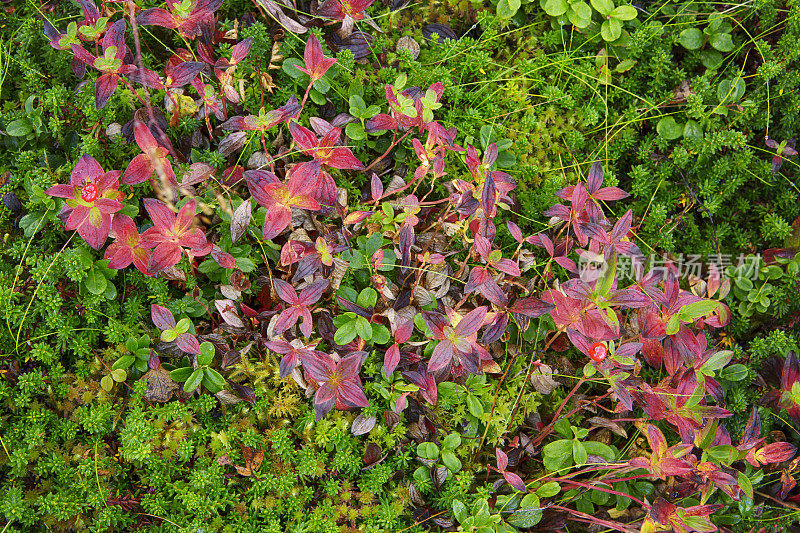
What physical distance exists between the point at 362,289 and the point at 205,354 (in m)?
0.73

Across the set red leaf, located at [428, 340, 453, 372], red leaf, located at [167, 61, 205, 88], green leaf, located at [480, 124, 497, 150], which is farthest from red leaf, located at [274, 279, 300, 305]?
green leaf, located at [480, 124, 497, 150]

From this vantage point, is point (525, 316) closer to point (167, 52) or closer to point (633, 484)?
point (633, 484)

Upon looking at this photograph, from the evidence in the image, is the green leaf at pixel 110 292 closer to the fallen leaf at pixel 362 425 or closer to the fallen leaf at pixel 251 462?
Result: the fallen leaf at pixel 251 462

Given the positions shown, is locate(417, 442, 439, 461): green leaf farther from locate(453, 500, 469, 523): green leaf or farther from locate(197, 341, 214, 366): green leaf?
locate(197, 341, 214, 366): green leaf

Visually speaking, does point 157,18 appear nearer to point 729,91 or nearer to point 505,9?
point 505,9

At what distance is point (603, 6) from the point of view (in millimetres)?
2732

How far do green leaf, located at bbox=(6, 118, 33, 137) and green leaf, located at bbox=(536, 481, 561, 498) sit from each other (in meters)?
2.73

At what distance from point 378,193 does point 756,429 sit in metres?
2.03

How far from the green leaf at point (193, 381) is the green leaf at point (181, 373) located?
4cm

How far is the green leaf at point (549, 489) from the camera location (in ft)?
7.08

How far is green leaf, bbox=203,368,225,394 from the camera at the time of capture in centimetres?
215

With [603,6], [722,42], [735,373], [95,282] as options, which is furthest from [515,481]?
[722,42]

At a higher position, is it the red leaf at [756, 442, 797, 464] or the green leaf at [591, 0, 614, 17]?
the green leaf at [591, 0, 614, 17]

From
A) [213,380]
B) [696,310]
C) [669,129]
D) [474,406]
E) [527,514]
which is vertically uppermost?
[669,129]
